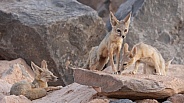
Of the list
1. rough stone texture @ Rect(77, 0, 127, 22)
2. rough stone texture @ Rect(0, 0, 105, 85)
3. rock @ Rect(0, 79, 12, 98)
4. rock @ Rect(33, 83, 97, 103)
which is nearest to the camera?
rock @ Rect(33, 83, 97, 103)

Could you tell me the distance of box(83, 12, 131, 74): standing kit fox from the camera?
885 cm

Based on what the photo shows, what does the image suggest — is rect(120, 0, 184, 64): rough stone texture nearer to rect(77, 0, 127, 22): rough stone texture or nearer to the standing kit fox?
the standing kit fox

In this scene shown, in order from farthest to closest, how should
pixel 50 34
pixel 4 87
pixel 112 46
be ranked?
pixel 50 34
pixel 4 87
pixel 112 46

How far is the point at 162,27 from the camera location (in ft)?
47.7

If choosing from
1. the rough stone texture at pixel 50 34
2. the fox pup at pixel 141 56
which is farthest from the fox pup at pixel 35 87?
the rough stone texture at pixel 50 34

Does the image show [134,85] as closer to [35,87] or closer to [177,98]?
[177,98]

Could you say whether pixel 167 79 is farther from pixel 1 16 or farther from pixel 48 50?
pixel 1 16

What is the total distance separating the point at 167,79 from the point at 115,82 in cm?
92

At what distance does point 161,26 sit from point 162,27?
38 millimetres

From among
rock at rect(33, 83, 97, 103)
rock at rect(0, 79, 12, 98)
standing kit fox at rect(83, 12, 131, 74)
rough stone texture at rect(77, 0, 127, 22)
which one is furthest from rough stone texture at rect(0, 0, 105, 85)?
rough stone texture at rect(77, 0, 127, 22)

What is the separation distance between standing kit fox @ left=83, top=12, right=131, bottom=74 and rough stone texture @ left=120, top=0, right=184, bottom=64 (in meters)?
4.84

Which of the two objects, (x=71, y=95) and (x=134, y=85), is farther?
(x=71, y=95)

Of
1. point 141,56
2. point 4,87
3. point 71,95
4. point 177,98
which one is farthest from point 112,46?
point 4,87

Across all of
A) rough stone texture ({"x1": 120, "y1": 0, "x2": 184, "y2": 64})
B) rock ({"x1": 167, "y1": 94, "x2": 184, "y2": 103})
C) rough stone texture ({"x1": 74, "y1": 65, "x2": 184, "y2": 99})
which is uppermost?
rough stone texture ({"x1": 120, "y1": 0, "x2": 184, "y2": 64})
